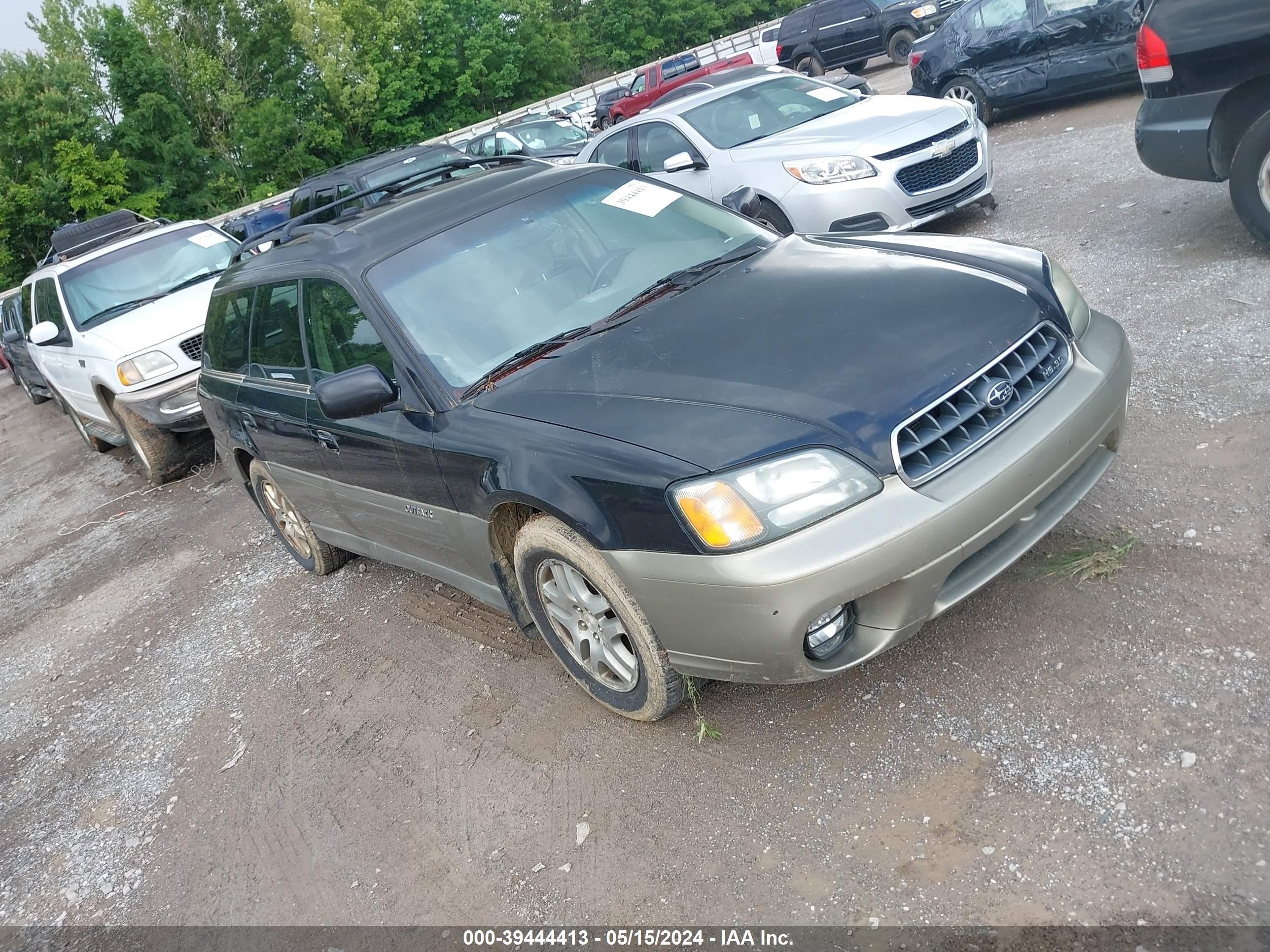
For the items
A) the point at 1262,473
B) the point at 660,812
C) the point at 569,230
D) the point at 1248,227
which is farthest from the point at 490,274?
the point at 1248,227

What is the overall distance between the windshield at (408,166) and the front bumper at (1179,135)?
28.0ft

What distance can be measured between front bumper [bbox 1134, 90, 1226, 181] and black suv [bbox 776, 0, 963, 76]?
16.7 meters

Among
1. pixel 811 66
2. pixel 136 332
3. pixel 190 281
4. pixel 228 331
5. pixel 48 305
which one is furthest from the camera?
pixel 811 66

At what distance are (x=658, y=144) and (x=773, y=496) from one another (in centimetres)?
695

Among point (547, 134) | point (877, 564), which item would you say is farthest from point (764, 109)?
point (547, 134)

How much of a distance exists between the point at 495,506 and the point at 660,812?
1.15m

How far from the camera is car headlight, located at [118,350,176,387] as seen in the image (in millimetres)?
8383

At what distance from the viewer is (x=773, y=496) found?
2865 millimetres

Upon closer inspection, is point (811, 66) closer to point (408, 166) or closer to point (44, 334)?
point (408, 166)

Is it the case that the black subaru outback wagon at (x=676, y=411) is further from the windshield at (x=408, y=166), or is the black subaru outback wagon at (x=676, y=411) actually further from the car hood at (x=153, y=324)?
the windshield at (x=408, y=166)

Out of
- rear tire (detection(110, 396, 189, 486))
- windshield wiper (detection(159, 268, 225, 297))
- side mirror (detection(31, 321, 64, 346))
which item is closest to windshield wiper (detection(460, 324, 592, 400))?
rear tire (detection(110, 396, 189, 486))

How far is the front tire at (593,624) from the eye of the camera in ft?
10.6

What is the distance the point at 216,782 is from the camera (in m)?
4.22

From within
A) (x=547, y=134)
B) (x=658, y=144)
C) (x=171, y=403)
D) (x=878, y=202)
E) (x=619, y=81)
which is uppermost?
(x=658, y=144)
